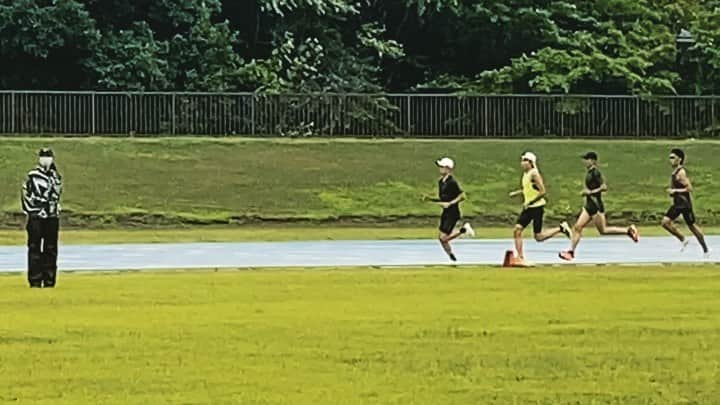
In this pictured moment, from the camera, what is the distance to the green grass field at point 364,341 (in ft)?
35.3

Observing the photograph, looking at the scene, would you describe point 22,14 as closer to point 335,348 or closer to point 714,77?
point 714,77

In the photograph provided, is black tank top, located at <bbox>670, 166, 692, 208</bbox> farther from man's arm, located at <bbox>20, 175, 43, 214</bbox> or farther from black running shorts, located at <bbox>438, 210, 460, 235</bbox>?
man's arm, located at <bbox>20, 175, 43, 214</bbox>

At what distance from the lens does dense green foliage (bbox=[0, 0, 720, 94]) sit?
2190 inches

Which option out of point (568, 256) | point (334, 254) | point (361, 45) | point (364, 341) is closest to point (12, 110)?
point (361, 45)

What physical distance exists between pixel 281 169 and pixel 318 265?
864 inches

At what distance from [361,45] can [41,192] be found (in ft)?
137

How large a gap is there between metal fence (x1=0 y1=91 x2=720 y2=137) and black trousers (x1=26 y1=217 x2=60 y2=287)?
3195 cm

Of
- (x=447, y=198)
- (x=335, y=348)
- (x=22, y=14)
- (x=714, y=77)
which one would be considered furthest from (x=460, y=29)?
(x=335, y=348)

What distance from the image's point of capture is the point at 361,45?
61.3 m

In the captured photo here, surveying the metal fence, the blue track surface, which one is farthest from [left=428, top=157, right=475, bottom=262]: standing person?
the metal fence

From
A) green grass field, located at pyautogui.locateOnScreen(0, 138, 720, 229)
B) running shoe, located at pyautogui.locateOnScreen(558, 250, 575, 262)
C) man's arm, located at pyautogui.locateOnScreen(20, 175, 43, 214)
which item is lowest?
green grass field, located at pyautogui.locateOnScreen(0, 138, 720, 229)

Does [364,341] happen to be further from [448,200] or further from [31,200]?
[448,200]

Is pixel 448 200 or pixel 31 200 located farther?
pixel 448 200

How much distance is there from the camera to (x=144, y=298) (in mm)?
18188
